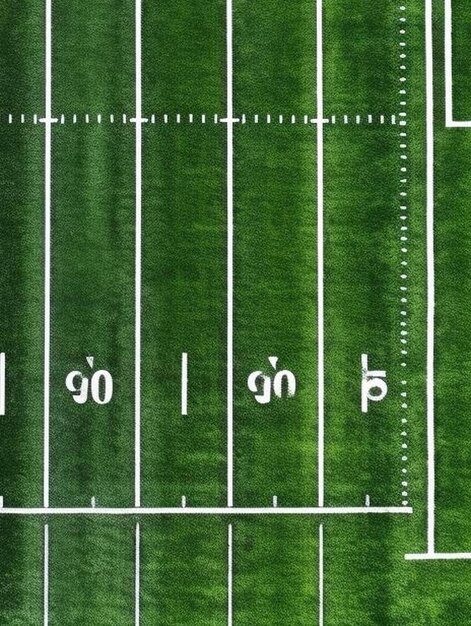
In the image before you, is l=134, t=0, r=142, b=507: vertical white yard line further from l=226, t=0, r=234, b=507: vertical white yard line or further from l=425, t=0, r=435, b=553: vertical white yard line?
l=425, t=0, r=435, b=553: vertical white yard line

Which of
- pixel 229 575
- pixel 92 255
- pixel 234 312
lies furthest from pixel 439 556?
pixel 92 255

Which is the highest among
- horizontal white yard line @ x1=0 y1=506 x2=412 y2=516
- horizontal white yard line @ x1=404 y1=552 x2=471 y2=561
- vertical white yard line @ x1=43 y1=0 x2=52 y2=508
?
vertical white yard line @ x1=43 y1=0 x2=52 y2=508

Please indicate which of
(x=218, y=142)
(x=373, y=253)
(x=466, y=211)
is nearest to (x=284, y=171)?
(x=218, y=142)

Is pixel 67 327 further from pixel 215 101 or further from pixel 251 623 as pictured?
pixel 251 623

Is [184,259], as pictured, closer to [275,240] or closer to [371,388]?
[275,240]

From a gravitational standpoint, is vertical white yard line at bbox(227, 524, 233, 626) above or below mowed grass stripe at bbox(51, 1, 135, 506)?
below

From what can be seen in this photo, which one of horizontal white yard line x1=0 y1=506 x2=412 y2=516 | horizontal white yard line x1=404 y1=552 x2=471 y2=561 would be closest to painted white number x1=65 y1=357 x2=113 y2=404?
horizontal white yard line x1=0 y1=506 x2=412 y2=516
